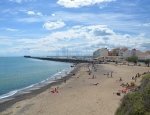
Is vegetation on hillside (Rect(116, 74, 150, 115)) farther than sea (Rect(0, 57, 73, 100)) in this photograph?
No

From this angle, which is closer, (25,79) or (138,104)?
(138,104)

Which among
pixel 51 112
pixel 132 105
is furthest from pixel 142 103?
pixel 51 112

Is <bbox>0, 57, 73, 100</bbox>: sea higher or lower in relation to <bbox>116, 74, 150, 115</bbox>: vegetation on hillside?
lower

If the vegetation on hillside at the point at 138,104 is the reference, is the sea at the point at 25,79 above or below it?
below

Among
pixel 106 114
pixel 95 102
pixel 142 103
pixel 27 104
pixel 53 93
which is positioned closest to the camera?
pixel 142 103

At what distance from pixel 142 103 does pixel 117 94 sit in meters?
22.0

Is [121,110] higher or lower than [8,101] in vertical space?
higher

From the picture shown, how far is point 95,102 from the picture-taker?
1071 inches

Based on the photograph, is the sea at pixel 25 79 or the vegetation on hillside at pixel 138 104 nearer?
the vegetation on hillside at pixel 138 104

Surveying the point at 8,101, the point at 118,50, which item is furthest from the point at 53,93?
the point at 118,50

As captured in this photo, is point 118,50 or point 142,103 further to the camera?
point 118,50

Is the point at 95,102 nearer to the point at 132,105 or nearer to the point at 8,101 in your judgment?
the point at 8,101

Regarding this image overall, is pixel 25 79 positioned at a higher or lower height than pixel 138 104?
lower

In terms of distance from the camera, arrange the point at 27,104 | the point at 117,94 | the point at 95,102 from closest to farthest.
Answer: the point at 95,102 → the point at 27,104 → the point at 117,94
